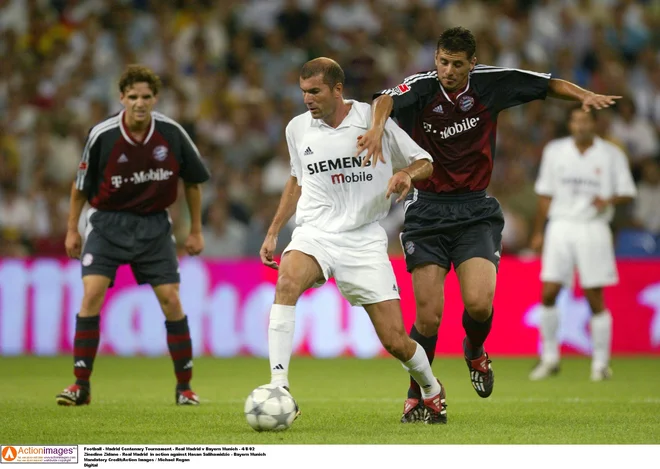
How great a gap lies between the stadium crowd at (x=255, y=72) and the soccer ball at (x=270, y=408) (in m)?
8.15

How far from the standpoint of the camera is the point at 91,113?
53.7 ft

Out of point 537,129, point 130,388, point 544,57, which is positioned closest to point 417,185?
point 130,388

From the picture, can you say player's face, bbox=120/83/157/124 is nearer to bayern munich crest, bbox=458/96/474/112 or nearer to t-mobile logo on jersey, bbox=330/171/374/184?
t-mobile logo on jersey, bbox=330/171/374/184

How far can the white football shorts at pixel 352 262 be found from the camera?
22.2 ft

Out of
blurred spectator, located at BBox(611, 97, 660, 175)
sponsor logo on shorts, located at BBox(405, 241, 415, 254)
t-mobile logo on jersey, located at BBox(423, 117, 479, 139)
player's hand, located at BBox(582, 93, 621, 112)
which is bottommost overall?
sponsor logo on shorts, located at BBox(405, 241, 415, 254)

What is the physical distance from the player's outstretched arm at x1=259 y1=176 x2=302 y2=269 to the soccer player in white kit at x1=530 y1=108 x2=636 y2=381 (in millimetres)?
4909

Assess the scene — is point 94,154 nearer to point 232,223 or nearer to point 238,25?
point 232,223

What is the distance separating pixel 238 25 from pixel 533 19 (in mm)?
4541

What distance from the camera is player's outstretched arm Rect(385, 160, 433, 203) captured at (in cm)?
649

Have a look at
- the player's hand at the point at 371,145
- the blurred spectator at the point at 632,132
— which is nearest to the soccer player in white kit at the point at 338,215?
the player's hand at the point at 371,145

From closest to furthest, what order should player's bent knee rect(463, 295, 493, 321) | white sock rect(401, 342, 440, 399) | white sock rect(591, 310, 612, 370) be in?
white sock rect(401, 342, 440, 399)
player's bent knee rect(463, 295, 493, 321)
white sock rect(591, 310, 612, 370)

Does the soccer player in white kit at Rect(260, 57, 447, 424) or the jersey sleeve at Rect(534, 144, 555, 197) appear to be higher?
the jersey sleeve at Rect(534, 144, 555, 197)

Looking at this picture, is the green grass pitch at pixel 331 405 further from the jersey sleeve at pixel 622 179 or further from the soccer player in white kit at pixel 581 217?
the jersey sleeve at pixel 622 179

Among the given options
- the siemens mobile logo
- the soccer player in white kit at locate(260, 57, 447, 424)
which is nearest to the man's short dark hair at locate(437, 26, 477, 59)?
the soccer player in white kit at locate(260, 57, 447, 424)
